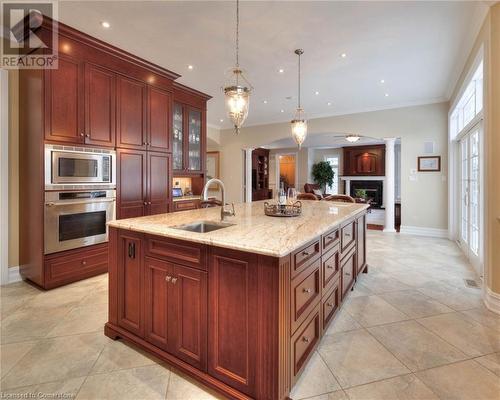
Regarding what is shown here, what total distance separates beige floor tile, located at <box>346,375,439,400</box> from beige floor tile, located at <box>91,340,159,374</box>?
1.28 meters

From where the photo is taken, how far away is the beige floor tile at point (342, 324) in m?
2.15

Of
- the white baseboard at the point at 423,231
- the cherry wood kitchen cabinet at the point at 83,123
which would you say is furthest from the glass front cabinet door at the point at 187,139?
the white baseboard at the point at 423,231

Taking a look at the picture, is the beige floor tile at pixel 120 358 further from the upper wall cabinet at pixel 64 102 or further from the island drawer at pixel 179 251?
the upper wall cabinet at pixel 64 102

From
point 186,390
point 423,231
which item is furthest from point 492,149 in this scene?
point 423,231

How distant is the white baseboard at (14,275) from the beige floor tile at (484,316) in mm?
4732

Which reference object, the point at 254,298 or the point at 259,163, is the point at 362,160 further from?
Result: the point at 254,298

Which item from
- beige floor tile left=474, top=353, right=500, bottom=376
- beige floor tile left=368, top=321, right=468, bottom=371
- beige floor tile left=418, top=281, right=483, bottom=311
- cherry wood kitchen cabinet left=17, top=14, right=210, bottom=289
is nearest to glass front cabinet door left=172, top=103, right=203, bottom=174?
cherry wood kitchen cabinet left=17, top=14, right=210, bottom=289

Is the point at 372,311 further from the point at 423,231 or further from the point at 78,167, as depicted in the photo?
the point at 423,231

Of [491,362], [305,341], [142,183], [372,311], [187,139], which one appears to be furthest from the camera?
[187,139]

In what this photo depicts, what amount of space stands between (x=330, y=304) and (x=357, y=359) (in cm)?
40

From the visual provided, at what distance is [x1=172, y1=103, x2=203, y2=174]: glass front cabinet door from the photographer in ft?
15.2

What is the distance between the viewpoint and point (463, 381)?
1595mm

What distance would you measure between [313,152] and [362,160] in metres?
2.12

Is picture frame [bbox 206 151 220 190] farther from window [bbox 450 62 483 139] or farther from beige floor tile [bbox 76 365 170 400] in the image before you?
beige floor tile [bbox 76 365 170 400]
